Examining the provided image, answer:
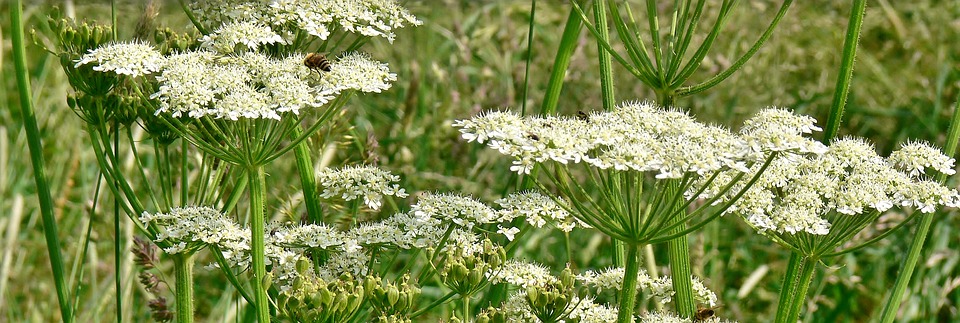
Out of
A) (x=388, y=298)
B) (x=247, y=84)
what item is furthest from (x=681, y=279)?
(x=247, y=84)

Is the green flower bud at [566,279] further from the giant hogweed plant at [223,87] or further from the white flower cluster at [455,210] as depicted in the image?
the giant hogweed plant at [223,87]

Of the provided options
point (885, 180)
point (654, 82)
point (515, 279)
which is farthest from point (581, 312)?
point (885, 180)

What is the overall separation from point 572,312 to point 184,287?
0.94 meters

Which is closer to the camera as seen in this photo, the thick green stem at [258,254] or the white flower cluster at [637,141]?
the white flower cluster at [637,141]

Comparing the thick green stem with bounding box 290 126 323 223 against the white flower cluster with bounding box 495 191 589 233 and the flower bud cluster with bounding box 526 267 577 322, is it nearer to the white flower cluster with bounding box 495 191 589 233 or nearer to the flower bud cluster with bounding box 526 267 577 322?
the white flower cluster with bounding box 495 191 589 233

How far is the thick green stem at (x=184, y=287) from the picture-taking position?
8.91ft

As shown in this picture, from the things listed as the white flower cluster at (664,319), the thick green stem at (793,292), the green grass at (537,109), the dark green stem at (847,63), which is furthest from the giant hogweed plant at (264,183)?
the green grass at (537,109)

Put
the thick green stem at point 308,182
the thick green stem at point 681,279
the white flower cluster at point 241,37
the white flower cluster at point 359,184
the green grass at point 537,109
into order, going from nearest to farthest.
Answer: the white flower cluster at point 241,37 → the thick green stem at point 681,279 → the white flower cluster at point 359,184 → the thick green stem at point 308,182 → the green grass at point 537,109

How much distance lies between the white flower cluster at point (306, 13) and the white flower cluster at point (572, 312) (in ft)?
2.38

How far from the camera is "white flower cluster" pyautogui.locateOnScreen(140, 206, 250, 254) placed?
2.56 m

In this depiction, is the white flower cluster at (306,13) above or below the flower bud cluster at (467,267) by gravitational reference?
above

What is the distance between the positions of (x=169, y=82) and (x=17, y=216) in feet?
8.13

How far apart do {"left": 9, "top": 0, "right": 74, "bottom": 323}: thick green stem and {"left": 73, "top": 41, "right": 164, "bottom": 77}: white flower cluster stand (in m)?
0.22

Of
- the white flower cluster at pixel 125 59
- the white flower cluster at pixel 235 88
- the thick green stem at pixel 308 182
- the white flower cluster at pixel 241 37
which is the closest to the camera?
the white flower cluster at pixel 235 88
